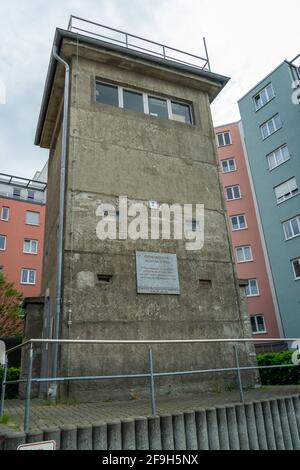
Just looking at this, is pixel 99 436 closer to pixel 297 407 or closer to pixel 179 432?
pixel 179 432

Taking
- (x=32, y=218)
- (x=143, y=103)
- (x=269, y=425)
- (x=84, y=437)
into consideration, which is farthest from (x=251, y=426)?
(x=32, y=218)

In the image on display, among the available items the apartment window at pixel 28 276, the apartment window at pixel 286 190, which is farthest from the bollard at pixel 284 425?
the apartment window at pixel 28 276

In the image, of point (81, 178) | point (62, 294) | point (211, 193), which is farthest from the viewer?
point (211, 193)

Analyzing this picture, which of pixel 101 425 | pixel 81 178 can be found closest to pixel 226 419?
pixel 101 425

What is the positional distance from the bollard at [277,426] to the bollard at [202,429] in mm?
1335

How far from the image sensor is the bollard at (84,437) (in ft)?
13.0

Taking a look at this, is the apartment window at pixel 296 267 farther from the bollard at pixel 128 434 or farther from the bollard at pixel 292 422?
the bollard at pixel 128 434

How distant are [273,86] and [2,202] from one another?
2539cm

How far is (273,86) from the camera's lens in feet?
88.9

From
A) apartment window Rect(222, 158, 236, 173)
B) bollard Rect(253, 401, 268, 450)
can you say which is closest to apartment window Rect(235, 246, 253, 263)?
apartment window Rect(222, 158, 236, 173)

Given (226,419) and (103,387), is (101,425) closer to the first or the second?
(226,419)

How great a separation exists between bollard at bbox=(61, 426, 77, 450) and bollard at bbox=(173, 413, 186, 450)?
Result: 51.7 inches

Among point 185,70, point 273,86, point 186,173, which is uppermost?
point 273,86

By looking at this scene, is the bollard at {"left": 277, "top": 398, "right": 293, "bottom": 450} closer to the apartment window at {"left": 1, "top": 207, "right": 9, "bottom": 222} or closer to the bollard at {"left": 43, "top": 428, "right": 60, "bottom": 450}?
the bollard at {"left": 43, "top": 428, "right": 60, "bottom": 450}
